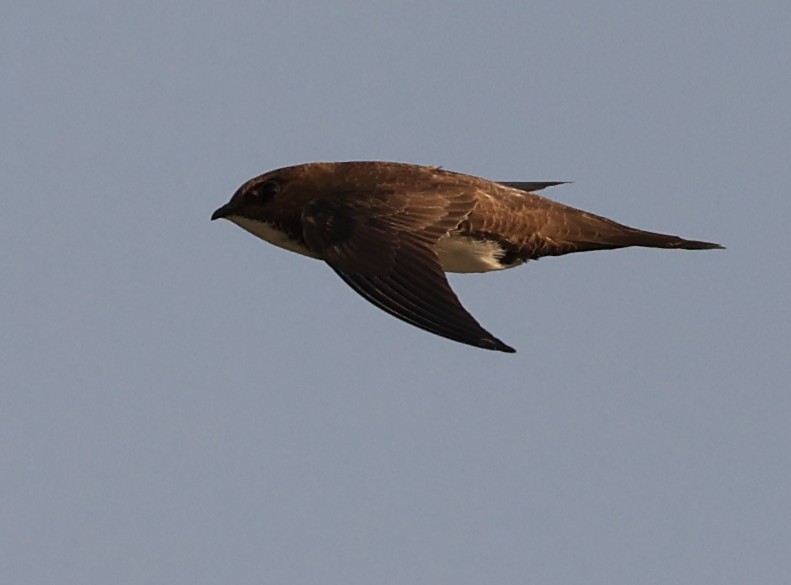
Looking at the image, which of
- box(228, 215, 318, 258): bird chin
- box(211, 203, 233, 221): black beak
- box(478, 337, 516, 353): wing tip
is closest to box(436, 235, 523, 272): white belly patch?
box(228, 215, 318, 258): bird chin

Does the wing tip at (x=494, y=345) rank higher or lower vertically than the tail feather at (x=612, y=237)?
lower

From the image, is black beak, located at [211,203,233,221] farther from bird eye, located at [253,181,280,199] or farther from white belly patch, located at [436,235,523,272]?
white belly patch, located at [436,235,523,272]

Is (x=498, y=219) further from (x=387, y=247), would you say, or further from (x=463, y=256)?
(x=387, y=247)

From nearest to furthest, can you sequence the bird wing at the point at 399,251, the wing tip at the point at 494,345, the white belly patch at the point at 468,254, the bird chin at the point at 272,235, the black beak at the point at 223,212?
the wing tip at the point at 494,345 → the bird wing at the point at 399,251 → the white belly patch at the point at 468,254 → the bird chin at the point at 272,235 → the black beak at the point at 223,212

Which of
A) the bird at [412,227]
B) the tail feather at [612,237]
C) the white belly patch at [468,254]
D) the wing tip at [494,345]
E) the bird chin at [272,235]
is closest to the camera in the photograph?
the wing tip at [494,345]

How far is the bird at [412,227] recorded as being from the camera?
14141 millimetres

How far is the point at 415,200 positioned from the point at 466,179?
0.85 m

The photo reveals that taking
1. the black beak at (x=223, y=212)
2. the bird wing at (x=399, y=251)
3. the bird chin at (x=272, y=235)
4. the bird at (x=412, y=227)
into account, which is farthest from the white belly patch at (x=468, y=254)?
the black beak at (x=223, y=212)

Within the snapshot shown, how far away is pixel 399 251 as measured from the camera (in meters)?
14.5

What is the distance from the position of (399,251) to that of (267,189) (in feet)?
6.56

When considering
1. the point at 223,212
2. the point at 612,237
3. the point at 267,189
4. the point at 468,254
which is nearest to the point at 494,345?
→ the point at 468,254

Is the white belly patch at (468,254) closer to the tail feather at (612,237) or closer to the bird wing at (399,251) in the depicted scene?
the bird wing at (399,251)

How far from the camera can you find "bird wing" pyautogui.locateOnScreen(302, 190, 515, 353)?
45.0 feet

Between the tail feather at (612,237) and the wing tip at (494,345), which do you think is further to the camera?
the tail feather at (612,237)
